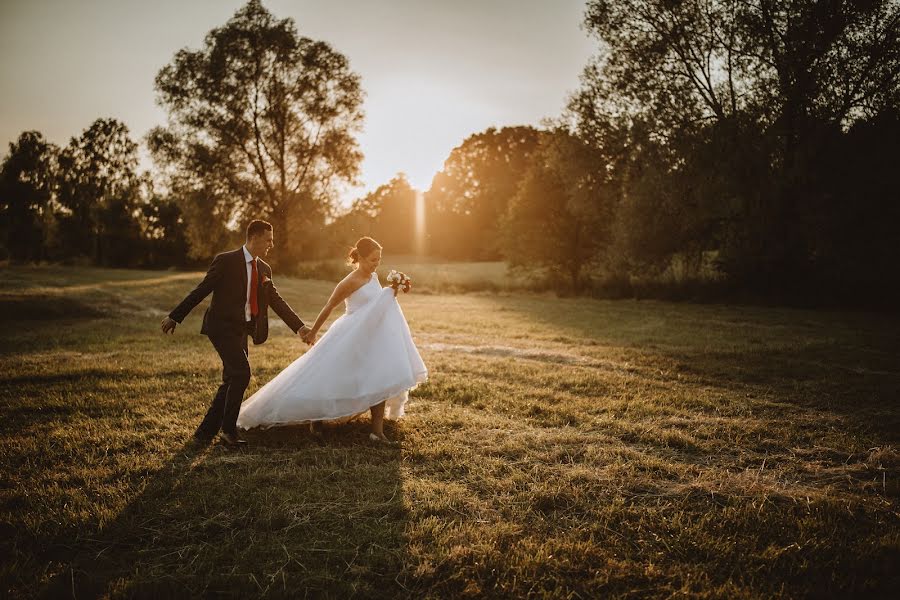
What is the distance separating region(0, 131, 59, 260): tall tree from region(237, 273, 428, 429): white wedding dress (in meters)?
62.4

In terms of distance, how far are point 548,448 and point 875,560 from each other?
9.74 ft

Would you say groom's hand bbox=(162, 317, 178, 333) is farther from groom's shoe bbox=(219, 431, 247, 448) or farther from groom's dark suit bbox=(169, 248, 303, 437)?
groom's shoe bbox=(219, 431, 247, 448)

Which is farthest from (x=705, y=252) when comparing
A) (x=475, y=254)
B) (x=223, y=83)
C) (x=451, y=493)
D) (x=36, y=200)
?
(x=36, y=200)

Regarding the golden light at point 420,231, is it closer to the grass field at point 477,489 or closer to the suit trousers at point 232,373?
the grass field at point 477,489

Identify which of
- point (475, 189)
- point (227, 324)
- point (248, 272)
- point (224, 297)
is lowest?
point (227, 324)

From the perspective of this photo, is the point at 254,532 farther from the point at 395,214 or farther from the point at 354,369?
the point at 395,214

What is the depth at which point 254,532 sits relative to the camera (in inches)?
155

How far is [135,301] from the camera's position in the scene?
19.6m

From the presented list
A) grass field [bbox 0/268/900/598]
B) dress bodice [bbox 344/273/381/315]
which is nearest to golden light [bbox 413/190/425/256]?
grass field [bbox 0/268/900/598]

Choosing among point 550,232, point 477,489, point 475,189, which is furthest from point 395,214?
point 477,489

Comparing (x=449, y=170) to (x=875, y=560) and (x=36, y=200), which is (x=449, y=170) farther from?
(x=875, y=560)

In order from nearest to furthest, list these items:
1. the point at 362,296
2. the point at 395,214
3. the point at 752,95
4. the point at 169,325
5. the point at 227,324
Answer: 1. the point at 169,325
2. the point at 227,324
3. the point at 362,296
4. the point at 752,95
5. the point at 395,214

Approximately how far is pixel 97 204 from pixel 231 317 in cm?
6297

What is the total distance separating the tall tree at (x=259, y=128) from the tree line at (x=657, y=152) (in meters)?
0.10
